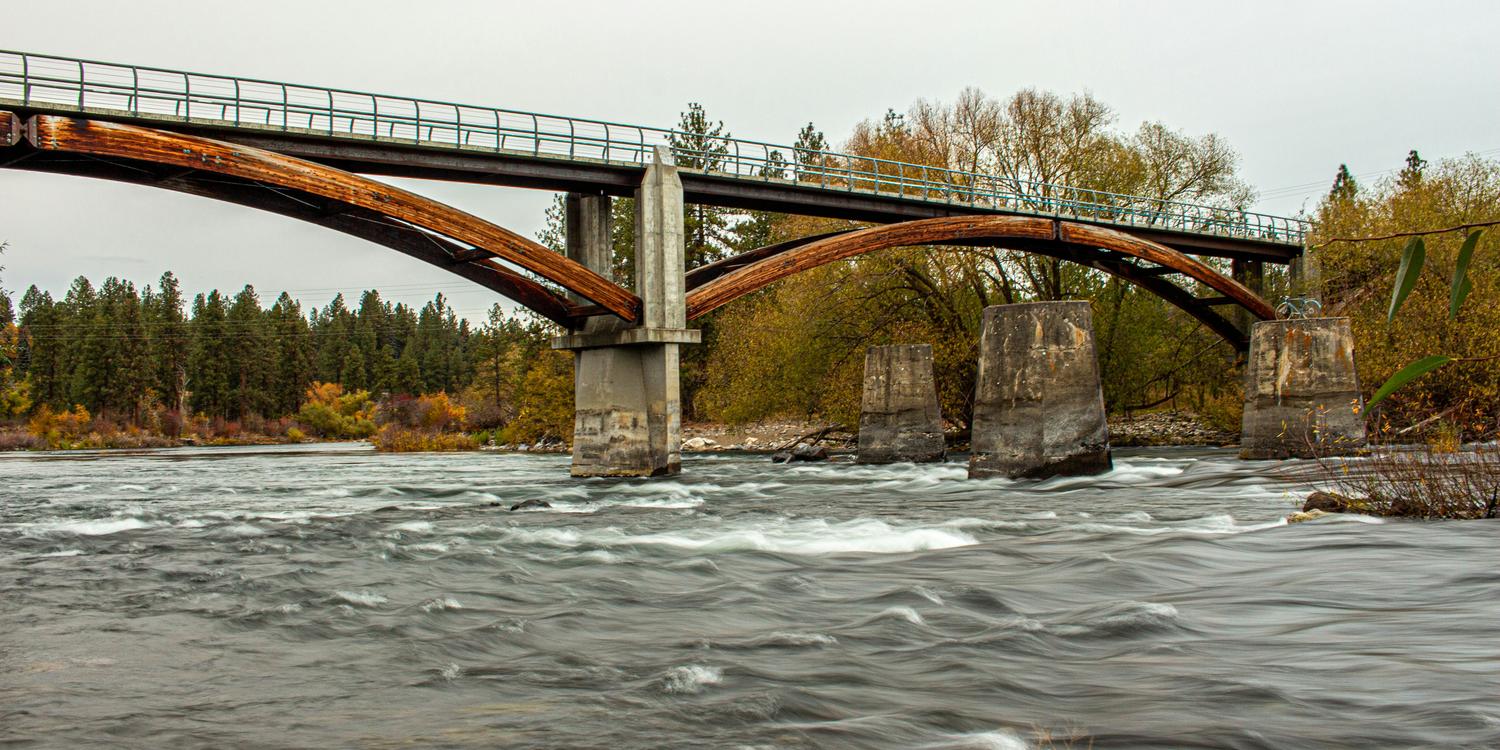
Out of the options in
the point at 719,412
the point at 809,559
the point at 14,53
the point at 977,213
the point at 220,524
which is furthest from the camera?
the point at 719,412

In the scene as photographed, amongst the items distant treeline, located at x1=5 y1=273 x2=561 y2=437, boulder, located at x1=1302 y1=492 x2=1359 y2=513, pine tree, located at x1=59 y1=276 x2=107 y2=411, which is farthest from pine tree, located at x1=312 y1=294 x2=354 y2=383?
boulder, located at x1=1302 y1=492 x2=1359 y2=513

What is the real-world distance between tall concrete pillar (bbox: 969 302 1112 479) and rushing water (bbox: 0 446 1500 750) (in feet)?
19.4

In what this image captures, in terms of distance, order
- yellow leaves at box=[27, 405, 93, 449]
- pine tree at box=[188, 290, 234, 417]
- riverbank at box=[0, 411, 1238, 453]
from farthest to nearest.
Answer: pine tree at box=[188, 290, 234, 417] < yellow leaves at box=[27, 405, 93, 449] < riverbank at box=[0, 411, 1238, 453]

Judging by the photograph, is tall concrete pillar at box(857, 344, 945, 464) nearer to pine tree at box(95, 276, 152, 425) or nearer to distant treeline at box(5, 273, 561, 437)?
distant treeline at box(5, 273, 561, 437)

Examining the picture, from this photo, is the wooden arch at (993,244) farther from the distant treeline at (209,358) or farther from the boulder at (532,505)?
the distant treeline at (209,358)

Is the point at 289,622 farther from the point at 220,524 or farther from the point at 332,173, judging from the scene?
the point at 332,173

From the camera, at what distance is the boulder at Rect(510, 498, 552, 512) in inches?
896

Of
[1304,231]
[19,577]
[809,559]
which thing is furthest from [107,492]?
[1304,231]

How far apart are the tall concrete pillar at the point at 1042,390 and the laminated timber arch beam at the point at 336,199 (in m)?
11.9

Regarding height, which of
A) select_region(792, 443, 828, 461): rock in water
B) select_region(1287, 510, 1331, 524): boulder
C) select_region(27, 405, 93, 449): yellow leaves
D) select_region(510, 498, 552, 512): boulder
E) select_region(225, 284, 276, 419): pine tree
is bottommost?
select_region(510, 498, 552, 512): boulder

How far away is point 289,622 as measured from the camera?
9750mm

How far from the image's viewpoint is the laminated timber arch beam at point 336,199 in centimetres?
2466

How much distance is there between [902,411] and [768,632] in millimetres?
27074

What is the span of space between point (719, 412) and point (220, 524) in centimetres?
3289
